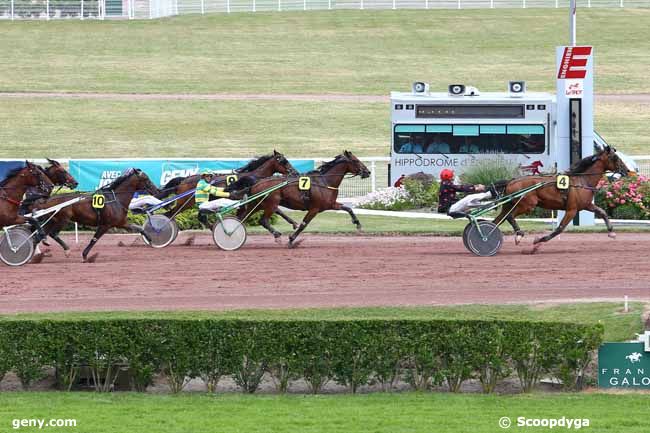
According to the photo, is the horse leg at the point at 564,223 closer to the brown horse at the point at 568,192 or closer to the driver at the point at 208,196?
the brown horse at the point at 568,192

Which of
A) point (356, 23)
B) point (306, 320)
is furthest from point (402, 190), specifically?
point (356, 23)

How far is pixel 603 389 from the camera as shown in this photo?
12438mm

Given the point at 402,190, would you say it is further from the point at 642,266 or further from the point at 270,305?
the point at 270,305

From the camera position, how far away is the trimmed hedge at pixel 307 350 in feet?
40.7

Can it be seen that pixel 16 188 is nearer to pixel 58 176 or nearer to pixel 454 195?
pixel 58 176

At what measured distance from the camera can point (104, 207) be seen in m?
19.8

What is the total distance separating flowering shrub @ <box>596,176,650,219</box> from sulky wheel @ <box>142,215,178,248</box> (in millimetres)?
8386

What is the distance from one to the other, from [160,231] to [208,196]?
98cm

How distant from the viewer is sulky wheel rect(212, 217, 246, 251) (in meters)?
21.2

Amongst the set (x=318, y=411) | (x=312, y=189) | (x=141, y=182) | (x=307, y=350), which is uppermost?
(x=141, y=182)

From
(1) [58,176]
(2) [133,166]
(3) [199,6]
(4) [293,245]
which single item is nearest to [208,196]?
(4) [293,245]

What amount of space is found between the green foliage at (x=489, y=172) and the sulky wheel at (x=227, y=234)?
22.9ft

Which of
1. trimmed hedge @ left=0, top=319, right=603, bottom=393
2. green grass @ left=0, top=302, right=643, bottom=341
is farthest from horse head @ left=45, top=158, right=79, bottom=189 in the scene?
trimmed hedge @ left=0, top=319, right=603, bottom=393

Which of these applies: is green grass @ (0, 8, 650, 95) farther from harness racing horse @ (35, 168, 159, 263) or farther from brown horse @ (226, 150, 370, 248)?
harness racing horse @ (35, 168, 159, 263)
